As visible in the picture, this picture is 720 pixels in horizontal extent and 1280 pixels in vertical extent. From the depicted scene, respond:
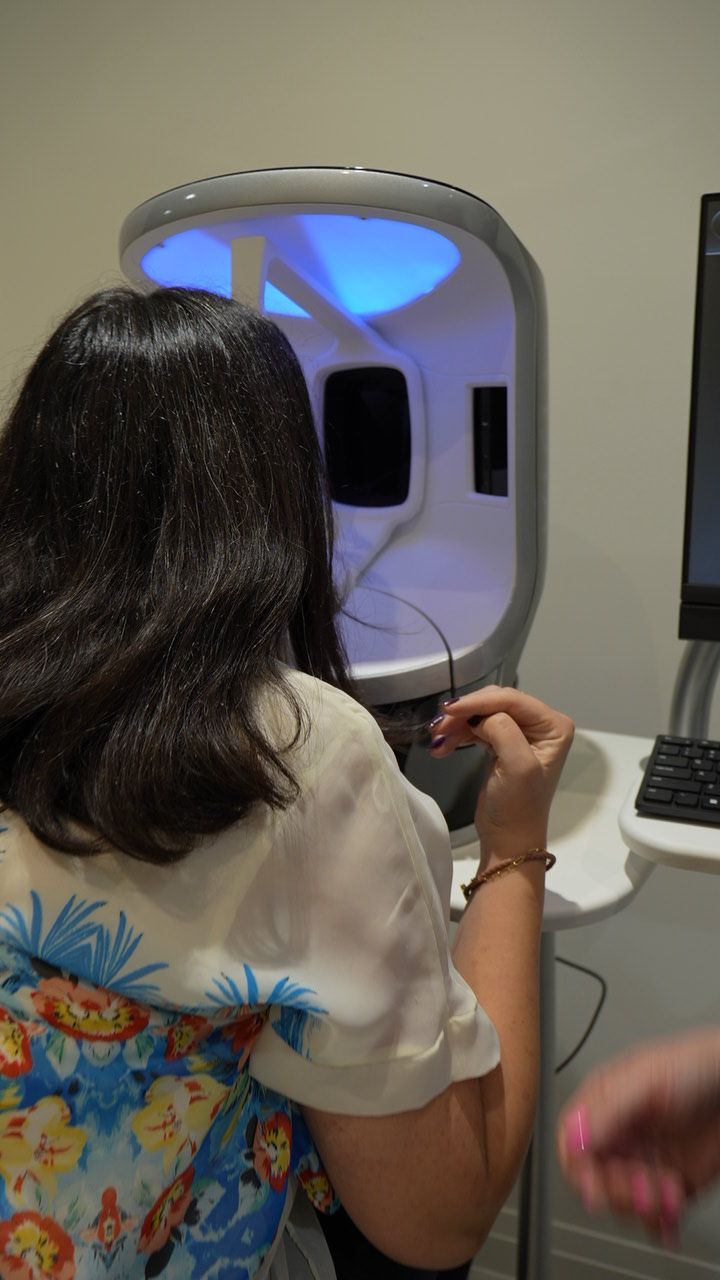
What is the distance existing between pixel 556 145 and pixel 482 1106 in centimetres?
113

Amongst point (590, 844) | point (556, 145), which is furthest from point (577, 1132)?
point (556, 145)

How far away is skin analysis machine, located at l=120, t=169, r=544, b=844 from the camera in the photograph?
908 millimetres

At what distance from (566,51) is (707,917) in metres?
1.16

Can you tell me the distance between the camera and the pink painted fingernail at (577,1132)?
0.44 m

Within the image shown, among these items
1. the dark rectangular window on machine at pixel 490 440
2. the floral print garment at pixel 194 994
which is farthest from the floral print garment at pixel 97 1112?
the dark rectangular window on machine at pixel 490 440

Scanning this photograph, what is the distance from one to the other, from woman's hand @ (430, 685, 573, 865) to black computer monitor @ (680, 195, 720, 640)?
0.27 metres

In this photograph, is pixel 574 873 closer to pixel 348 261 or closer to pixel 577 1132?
pixel 577 1132

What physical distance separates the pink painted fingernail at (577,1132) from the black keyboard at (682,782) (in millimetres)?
508

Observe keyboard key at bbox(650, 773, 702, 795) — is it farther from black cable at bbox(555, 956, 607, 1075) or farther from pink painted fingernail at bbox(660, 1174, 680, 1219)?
black cable at bbox(555, 956, 607, 1075)

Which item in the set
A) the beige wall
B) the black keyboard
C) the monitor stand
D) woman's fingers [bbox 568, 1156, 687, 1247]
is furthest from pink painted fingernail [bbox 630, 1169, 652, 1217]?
the beige wall

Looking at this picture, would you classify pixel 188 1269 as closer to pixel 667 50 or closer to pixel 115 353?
pixel 115 353

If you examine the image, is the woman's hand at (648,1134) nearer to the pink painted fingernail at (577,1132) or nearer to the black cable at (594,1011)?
the pink painted fingernail at (577,1132)

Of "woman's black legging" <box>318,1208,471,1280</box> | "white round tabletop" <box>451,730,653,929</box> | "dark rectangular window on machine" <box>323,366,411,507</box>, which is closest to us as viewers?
"woman's black legging" <box>318,1208,471,1280</box>

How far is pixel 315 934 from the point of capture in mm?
574
